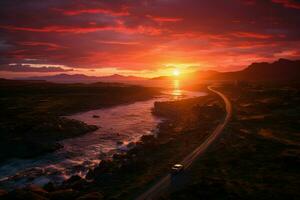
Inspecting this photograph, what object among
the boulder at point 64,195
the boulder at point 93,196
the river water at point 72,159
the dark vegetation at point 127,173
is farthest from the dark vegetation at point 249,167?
the river water at point 72,159

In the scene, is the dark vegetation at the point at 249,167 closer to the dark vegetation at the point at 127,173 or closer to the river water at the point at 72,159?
the dark vegetation at the point at 127,173

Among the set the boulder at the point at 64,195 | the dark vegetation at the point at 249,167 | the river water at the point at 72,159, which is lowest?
the river water at the point at 72,159

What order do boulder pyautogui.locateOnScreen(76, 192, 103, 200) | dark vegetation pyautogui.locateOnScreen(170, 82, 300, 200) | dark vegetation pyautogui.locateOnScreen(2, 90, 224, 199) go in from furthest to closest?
dark vegetation pyautogui.locateOnScreen(2, 90, 224, 199)
dark vegetation pyautogui.locateOnScreen(170, 82, 300, 200)
boulder pyautogui.locateOnScreen(76, 192, 103, 200)

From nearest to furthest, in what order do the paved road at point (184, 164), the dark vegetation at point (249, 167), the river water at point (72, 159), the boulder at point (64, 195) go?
1. the boulder at point (64, 195)
2. the dark vegetation at point (249, 167)
3. the paved road at point (184, 164)
4. the river water at point (72, 159)

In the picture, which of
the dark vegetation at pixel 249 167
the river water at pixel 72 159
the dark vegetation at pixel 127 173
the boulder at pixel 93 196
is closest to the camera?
the boulder at pixel 93 196

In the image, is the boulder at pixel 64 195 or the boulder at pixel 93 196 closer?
the boulder at pixel 93 196

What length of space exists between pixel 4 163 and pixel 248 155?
33312 millimetres

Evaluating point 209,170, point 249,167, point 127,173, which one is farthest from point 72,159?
point 249,167

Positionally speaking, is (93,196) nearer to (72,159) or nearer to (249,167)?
(72,159)

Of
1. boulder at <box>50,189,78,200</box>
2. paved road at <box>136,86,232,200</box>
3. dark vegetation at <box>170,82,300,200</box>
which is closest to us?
boulder at <box>50,189,78,200</box>

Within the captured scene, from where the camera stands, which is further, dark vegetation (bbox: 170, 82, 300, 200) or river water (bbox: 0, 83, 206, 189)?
river water (bbox: 0, 83, 206, 189)

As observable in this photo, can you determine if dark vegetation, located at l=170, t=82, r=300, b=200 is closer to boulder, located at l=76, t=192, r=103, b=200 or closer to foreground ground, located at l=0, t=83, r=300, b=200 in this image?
foreground ground, located at l=0, t=83, r=300, b=200

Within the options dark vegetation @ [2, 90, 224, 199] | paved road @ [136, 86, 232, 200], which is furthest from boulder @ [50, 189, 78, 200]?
paved road @ [136, 86, 232, 200]

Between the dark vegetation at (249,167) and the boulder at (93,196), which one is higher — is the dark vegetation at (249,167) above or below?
above
